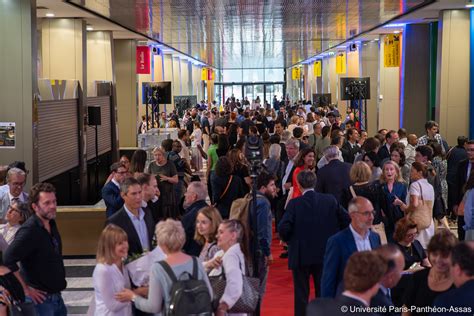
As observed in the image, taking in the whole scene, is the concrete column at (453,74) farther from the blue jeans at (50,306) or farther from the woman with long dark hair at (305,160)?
the blue jeans at (50,306)

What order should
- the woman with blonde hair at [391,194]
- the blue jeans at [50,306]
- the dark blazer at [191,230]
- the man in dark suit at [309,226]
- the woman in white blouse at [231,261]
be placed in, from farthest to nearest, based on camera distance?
1. the woman with blonde hair at [391,194]
2. the man in dark suit at [309,226]
3. the dark blazer at [191,230]
4. the blue jeans at [50,306]
5. the woman in white blouse at [231,261]

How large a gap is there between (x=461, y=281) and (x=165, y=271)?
1.72 meters

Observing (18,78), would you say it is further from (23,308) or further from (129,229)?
(23,308)

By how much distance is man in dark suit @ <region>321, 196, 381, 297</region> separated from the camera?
5543mm

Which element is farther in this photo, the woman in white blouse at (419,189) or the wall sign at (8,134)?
the wall sign at (8,134)

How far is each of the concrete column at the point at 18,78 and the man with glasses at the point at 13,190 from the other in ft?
14.2

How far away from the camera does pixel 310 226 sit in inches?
279

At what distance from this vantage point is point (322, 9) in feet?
57.1

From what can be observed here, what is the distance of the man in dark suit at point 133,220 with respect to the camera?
248 inches

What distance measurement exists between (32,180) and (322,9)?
7.56 meters

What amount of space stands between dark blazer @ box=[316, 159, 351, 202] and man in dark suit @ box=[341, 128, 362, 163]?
4.01 metres

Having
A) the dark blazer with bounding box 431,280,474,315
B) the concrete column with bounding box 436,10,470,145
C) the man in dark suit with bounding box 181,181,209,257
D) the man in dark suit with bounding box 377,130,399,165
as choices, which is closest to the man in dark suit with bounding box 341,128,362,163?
the man in dark suit with bounding box 377,130,399,165

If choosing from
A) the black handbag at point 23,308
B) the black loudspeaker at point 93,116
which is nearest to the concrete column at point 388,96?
the black loudspeaker at point 93,116

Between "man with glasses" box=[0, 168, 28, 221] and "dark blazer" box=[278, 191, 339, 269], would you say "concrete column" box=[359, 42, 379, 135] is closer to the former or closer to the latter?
"man with glasses" box=[0, 168, 28, 221]
